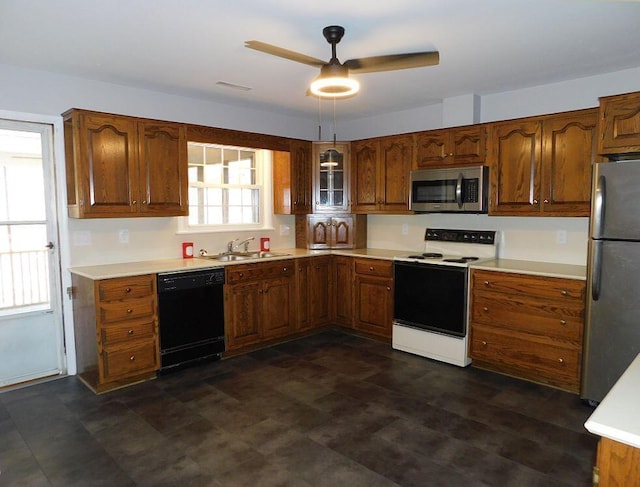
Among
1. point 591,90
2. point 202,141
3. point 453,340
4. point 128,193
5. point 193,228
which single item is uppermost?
point 591,90

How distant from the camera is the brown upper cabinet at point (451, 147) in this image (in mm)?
4031

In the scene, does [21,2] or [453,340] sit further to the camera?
[453,340]

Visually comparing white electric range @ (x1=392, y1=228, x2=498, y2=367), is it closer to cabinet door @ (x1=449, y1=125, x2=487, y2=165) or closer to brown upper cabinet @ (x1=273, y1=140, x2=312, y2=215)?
cabinet door @ (x1=449, y1=125, x2=487, y2=165)

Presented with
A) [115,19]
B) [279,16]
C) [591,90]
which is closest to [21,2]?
[115,19]

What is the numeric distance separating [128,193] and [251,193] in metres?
1.69

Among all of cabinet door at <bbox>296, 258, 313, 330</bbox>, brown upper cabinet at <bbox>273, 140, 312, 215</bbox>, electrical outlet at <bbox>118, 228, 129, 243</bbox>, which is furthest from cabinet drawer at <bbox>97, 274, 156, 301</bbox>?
brown upper cabinet at <bbox>273, 140, 312, 215</bbox>

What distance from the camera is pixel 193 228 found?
14.9 feet

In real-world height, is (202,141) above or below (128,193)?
above

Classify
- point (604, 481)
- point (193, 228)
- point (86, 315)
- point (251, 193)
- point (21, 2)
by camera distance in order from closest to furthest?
1. point (604, 481)
2. point (21, 2)
3. point (86, 315)
4. point (193, 228)
5. point (251, 193)

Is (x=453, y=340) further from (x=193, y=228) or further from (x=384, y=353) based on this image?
(x=193, y=228)

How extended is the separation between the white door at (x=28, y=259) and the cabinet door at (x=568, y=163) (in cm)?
415

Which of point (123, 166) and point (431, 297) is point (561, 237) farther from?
point (123, 166)

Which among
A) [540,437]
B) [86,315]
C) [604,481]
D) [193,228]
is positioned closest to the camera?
[604,481]

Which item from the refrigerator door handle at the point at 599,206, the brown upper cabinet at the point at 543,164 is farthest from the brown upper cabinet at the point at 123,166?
the refrigerator door handle at the point at 599,206
